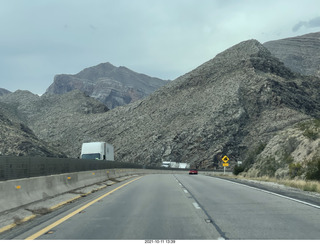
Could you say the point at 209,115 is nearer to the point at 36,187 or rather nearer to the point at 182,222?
the point at 36,187

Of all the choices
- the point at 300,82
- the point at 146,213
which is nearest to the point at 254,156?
the point at 146,213

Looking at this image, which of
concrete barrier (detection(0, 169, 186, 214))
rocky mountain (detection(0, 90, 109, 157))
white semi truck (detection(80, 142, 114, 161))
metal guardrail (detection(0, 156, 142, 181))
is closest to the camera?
concrete barrier (detection(0, 169, 186, 214))

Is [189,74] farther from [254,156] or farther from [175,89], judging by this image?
[254,156]

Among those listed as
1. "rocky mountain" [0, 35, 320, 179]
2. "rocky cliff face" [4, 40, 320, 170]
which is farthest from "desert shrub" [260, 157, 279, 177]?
"rocky cliff face" [4, 40, 320, 170]

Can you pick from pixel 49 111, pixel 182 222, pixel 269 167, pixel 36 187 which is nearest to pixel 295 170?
pixel 269 167

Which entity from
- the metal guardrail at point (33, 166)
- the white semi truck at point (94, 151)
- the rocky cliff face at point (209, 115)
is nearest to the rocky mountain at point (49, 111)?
the rocky cliff face at point (209, 115)

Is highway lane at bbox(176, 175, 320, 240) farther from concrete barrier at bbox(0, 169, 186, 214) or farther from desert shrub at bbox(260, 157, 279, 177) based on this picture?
desert shrub at bbox(260, 157, 279, 177)

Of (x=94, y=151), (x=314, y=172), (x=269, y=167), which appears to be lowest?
(x=314, y=172)

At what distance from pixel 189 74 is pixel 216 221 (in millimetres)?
95735

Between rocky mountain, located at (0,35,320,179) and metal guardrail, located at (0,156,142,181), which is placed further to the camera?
rocky mountain, located at (0,35,320,179)

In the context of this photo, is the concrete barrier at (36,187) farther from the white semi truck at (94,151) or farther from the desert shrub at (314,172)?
the white semi truck at (94,151)

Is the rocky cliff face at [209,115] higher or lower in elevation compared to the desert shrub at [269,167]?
higher

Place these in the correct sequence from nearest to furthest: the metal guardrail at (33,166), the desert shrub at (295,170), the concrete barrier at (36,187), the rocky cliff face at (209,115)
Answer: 1. the concrete barrier at (36,187)
2. the metal guardrail at (33,166)
3. the desert shrub at (295,170)
4. the rocky cliff face at (209,115)

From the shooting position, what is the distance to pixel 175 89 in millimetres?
99250
